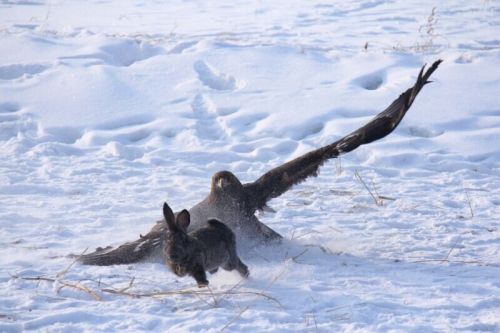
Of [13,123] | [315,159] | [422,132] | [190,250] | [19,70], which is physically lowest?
[422,132]

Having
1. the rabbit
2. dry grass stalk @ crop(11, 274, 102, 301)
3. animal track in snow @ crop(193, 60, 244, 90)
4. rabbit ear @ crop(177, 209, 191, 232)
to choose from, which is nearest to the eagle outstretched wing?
the rabbit

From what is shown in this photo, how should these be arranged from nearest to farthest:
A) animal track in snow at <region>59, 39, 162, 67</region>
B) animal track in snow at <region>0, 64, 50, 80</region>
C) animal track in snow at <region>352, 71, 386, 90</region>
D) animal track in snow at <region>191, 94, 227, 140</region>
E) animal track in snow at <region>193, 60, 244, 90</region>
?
1. animal track in snow at <region>191, 94, 227, 140</region>
2. animal track in snow at <region>352, 71, 386, 90</region>
3. animal track in snow at <region>193, 60, 244, 90</region>
4. animal track in snow at <region>0, 64, 50, 80</region>
5. animal track in snow at <region>59, 39, 162, 67</region>

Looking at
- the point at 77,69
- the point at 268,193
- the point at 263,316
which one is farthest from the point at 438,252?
the point at 77,69

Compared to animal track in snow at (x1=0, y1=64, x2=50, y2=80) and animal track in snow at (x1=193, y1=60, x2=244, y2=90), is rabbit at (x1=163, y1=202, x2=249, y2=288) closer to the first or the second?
animal track in snow at (x1=193, y1=60, x2=244, y2=90)

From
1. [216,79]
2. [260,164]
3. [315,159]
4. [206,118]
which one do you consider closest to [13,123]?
Result: [206,118]

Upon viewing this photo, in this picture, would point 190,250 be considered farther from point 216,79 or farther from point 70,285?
point 216,79

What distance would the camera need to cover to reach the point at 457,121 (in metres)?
7.61

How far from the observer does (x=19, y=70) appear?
359 inches

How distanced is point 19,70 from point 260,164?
4.03 metres

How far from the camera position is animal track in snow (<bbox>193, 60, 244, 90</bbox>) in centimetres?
889

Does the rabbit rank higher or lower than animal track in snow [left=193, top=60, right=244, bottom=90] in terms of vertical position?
lower

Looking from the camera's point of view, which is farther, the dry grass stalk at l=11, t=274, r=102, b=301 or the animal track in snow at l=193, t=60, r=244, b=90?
the animal track in snow at l=193, t=60, r=244, b=90

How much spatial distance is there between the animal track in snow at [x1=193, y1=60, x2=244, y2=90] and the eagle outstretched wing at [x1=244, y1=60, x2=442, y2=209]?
3.83m

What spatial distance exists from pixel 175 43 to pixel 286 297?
23.3 ft
